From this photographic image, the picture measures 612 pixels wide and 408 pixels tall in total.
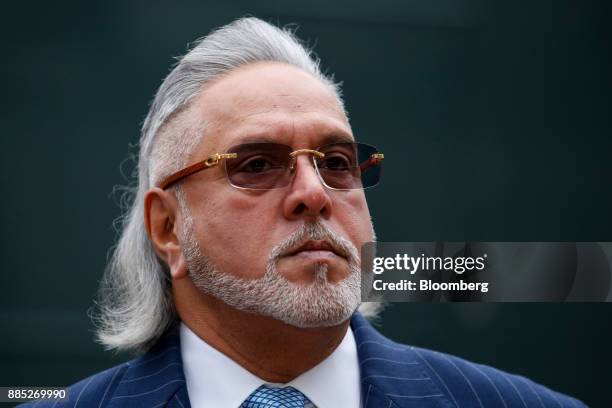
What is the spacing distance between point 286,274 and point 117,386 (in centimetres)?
66

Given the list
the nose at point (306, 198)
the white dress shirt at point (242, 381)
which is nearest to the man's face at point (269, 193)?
the nose at point (306, 198)

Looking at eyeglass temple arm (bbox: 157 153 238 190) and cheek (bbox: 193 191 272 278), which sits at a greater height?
eyeglass temple arm (bbox: 157 153 238 190)

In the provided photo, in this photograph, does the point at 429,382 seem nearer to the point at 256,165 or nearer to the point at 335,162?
the point at 335,162

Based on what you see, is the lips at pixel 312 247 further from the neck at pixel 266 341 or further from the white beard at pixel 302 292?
the neck at pixel 266 341

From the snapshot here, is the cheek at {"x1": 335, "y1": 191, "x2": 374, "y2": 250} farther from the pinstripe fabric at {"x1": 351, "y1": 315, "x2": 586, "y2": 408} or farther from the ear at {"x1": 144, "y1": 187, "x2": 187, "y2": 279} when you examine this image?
the ear at {"x1": 144, "y1": 187, "x2": 187, "y2": 279}

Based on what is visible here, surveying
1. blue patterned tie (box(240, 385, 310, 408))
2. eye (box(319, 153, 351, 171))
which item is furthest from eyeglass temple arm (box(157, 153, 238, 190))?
blue patterned tie (box(240, 385, 310, 408))

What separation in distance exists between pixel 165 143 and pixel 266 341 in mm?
689

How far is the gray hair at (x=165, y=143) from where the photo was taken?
2.21 meters

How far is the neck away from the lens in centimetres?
202

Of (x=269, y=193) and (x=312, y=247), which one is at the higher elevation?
(x=269, y=193)

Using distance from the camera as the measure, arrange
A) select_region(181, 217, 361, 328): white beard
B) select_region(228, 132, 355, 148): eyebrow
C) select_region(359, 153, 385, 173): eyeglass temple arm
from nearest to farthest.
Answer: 1. select_region(181, 217, 361, 328): white beard
2. select_region(228, 132, 355, 148): eyebrow
3. select_region(359, 153, 385, 173): eyeglass temple arm

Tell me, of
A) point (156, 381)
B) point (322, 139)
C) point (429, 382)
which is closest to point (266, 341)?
point (156, 381)

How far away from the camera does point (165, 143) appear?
7.34 ft

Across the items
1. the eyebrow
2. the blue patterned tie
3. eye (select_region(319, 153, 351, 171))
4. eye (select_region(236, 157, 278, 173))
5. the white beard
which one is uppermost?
the eyebrow
